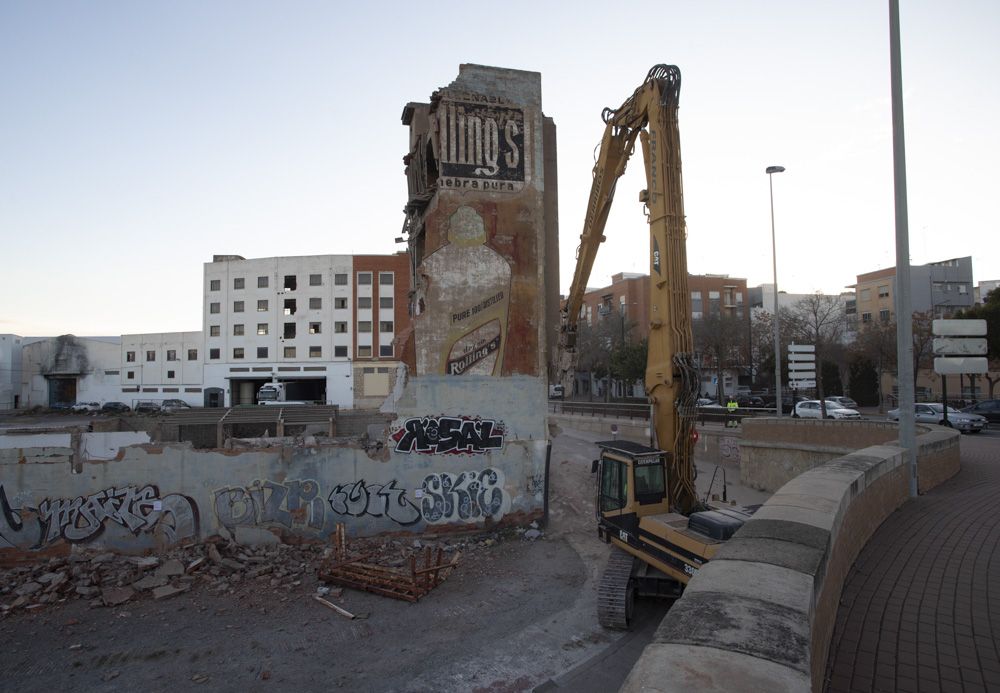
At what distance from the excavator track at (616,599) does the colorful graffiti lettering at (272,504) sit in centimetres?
759

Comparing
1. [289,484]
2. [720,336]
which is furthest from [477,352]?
[720,336]

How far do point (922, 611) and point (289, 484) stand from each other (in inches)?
501

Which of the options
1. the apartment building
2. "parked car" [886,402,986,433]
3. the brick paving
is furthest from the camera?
the apartment building

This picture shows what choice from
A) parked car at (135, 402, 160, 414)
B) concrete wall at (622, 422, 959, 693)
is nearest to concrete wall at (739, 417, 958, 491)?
concrete wall at (622, 422, 959, 693)

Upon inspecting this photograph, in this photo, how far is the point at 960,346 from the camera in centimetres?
962

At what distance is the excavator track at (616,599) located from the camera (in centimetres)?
962

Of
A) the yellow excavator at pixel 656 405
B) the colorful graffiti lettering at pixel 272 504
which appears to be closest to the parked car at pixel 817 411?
the yellow excavator at pixel 656 405

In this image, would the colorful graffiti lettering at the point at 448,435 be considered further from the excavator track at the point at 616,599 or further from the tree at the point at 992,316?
the tree at the point at 992,316

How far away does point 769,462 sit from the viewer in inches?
861

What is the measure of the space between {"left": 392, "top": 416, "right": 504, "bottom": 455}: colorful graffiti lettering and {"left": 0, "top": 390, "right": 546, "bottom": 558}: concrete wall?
26mm

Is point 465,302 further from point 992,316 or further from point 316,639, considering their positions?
point 992,316

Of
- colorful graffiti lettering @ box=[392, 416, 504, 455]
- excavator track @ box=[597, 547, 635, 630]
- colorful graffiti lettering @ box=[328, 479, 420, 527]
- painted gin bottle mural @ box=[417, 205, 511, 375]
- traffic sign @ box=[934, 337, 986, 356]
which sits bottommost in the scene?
excavator track @ box=[597, 547, 635, 630]

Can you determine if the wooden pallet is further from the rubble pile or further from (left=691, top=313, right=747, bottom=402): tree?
(left=691, top=313, right=747, bottom=402): tree

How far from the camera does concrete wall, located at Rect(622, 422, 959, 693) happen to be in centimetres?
279
